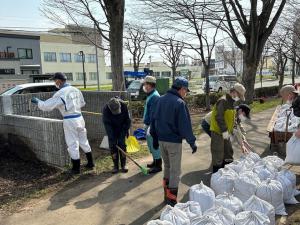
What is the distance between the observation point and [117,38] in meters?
9.55

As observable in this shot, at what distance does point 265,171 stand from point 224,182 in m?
0.69

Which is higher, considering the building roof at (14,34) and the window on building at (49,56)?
the building roof at (14,34)

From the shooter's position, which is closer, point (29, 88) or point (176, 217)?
point (176, 217)

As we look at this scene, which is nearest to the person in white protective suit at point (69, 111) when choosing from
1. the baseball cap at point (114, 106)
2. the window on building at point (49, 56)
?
the baseball cap at point (114, 106)

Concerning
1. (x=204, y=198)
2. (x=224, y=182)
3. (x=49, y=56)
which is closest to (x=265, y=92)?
(x=224, y=182)

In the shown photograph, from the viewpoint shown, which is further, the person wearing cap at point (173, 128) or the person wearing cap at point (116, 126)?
the person wearing cap at point (116, 126)

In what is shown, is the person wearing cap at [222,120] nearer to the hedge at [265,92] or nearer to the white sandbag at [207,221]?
the white sandbag at [207,221]

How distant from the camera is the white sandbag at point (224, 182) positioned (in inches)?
188

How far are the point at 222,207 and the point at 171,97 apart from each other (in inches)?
63.8

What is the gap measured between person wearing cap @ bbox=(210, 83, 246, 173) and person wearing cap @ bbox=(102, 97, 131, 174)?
5.38 feet

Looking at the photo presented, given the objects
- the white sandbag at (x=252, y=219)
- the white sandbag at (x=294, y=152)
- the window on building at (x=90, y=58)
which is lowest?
the white sandbag at (x=252, y=219)

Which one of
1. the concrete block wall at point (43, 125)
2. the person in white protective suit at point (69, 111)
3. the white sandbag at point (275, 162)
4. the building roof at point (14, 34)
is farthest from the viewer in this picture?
the building roof at point (14, 34)

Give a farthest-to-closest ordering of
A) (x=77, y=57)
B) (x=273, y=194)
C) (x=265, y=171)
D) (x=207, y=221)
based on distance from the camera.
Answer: (x=77, y=57), (x=265, y=171), (x=273, y=194), (x=207, y=221)

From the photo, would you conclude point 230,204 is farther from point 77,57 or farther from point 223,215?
point 77,57
